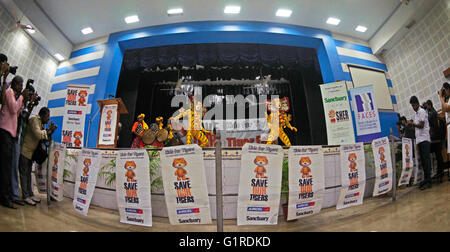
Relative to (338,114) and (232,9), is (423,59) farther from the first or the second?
(232,9)

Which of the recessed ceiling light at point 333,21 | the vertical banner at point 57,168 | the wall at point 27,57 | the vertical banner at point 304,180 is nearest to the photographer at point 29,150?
the vertical banner at point 57,168

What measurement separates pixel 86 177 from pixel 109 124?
105 inches

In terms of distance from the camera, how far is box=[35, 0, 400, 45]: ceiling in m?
5.84

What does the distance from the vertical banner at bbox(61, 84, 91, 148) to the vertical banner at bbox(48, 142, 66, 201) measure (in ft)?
5.71

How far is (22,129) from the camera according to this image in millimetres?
2561

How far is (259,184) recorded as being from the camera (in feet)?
5.71

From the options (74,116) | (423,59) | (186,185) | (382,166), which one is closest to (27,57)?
(74,116)

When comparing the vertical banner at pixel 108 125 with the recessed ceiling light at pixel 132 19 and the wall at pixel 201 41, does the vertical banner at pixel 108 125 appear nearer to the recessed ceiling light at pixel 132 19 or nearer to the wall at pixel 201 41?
the wall at pixel 201 41

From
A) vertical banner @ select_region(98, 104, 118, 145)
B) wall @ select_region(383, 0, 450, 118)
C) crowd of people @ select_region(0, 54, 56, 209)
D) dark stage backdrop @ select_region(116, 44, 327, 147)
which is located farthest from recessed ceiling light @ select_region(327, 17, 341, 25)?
crowd of people @ select_region(0, 54, 56, 209)

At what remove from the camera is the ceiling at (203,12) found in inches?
230

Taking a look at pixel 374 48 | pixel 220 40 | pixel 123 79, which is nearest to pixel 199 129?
pixel 220 40

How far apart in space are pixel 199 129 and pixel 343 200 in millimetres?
4167

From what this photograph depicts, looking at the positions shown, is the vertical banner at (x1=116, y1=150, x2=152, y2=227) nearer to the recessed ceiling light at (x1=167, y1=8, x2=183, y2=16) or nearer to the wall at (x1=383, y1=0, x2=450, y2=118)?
the recessed ceiling light at (x1=167, y1=8, x2=183, y2=16)

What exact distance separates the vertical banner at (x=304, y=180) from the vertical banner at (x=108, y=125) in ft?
13.8
